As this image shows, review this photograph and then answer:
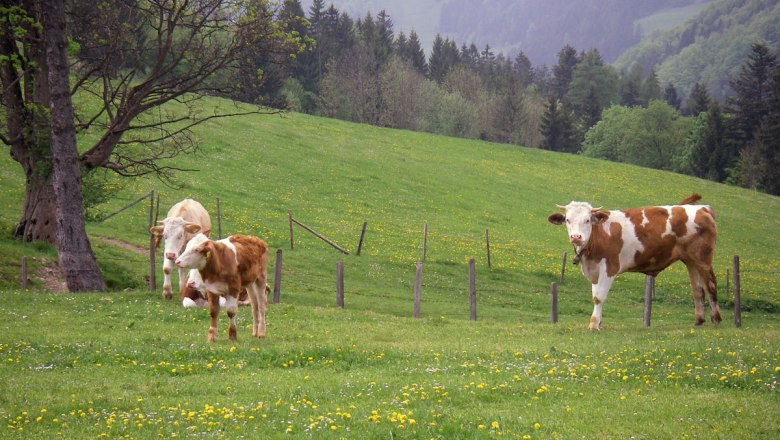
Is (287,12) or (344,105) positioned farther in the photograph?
(344,105)

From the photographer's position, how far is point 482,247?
44.6m

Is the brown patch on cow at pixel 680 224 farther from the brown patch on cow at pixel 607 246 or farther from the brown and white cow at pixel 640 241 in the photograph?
the brown patch on cow at pixel 607 246

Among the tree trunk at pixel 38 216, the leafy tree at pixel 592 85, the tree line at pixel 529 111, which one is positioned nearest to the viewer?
the tree trunk at pixel 38 216

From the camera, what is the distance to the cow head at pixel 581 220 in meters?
20.0

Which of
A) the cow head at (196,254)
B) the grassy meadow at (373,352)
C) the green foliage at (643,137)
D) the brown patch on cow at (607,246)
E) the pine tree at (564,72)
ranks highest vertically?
the pine tree at (564,72)

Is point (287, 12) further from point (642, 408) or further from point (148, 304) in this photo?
point (642, 408)

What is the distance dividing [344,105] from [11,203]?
68224mm

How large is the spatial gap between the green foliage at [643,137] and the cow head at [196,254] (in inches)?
3838

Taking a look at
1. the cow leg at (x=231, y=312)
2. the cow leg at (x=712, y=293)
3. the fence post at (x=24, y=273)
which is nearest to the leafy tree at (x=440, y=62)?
the fence post at (x=24, y=273)

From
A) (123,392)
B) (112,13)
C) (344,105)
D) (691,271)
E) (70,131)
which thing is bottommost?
(123,392)

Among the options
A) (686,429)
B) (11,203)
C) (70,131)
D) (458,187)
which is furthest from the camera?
(458,187)

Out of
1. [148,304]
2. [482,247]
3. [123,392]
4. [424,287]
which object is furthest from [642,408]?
[482,247]

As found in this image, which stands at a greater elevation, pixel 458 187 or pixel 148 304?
pixel 458 187

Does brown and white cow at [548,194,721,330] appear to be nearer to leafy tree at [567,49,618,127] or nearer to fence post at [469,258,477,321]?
fence post at [469,258,477,321]
